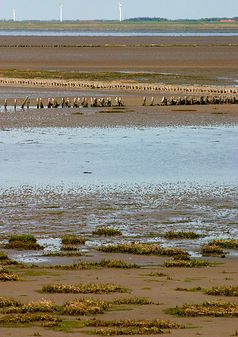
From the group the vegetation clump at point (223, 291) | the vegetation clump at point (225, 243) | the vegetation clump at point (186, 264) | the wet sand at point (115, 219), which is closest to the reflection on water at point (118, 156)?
the wet sand at point (115, 219)

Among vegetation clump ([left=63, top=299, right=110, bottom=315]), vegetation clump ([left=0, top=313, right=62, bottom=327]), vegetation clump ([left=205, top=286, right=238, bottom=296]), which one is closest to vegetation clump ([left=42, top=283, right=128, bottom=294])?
vegetation clump ([left=63, top=299, right=110, bottom=315])

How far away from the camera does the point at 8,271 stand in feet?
64.1

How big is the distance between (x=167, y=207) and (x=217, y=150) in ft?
47.2

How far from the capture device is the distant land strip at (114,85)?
7762cm

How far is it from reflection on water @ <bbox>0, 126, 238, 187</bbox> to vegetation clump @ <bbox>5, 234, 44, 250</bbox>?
9.99 m

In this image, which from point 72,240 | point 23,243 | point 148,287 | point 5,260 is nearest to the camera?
point 148,287

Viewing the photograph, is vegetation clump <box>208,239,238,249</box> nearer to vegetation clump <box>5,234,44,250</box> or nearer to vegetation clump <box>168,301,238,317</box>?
vegetation clump <box>5,234,44,250</box>

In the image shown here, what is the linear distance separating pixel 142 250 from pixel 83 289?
182 inches

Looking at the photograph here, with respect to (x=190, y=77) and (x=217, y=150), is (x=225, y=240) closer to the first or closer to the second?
(x=217, y=150)

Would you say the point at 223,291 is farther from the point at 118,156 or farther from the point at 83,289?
the point at 118,156

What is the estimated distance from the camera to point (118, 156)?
135ft

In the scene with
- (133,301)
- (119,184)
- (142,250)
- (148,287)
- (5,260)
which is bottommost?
(119,184)

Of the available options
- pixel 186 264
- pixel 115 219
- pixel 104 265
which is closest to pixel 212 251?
pixel 186 264

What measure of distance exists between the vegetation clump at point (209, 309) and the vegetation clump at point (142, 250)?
5.27 metres
